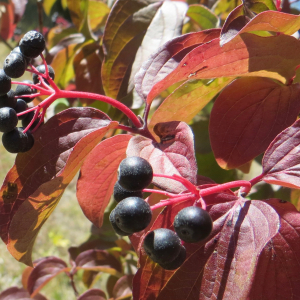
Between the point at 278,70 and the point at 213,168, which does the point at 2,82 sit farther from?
the point at 213,168

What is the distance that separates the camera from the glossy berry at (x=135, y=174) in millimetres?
552

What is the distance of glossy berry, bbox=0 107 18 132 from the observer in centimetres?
69

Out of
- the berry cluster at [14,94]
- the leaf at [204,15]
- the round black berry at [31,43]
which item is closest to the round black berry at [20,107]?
the berry cluster at [14,94]

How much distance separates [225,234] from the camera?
627 millimetres

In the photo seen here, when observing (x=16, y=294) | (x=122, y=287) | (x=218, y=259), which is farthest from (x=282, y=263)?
(x=16, y=294)

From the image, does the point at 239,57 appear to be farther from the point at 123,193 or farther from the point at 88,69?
the point at 88,69

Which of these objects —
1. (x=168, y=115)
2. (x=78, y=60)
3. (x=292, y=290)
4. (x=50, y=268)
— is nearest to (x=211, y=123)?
(x=168, y=115)

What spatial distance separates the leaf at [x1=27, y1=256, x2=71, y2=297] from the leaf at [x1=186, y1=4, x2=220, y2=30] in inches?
42.4

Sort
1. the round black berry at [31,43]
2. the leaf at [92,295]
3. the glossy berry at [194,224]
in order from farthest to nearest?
the leaf at [92,295] < the round black berry at [31,43] < the glossy berry at [194,224]

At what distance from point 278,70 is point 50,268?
1.16 metres

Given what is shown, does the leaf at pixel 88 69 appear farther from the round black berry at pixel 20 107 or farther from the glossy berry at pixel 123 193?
the glossy berry at pixel 123 193

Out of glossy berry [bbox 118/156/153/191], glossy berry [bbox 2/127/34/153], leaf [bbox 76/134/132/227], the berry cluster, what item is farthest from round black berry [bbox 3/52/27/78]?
glossy berry [bbox 118/156/153/191]

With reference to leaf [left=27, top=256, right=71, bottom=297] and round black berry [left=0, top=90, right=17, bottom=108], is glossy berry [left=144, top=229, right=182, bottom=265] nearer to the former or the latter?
round black berry [left=0, top=90, right=17, bottom=108]

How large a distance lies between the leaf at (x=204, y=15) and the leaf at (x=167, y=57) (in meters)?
0.42
